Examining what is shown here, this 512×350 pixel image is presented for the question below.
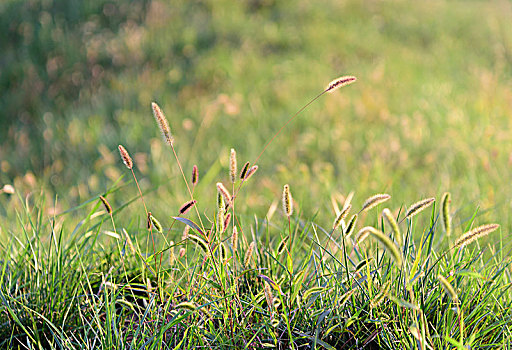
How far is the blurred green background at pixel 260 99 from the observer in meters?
4.17

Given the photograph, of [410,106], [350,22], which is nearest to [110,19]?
[350,22]

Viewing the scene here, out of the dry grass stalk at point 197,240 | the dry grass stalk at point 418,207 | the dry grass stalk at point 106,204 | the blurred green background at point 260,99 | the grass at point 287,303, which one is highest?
the dry grass stalk at point 418,207

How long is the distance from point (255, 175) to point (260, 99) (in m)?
1.66

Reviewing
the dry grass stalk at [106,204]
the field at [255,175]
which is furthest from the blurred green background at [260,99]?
the dry grass stalk at [106,204]

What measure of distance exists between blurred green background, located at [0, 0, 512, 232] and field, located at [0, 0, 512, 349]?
3 centimetres

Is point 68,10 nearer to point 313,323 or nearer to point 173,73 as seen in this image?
point 173,73

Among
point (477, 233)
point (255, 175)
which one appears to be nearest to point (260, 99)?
point (255, 175)

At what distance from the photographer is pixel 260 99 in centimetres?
590

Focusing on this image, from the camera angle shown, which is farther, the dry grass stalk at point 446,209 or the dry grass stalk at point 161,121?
the dry grass stalk at point 161,121

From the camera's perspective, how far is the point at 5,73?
7.05m

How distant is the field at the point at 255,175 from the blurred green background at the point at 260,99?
30mm

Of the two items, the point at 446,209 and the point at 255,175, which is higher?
the point at 446,209

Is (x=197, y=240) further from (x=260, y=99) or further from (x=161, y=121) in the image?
(x=260, y=99)

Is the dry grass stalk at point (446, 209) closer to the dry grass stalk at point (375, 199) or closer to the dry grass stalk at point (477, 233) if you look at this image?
the dry grass stalk at point (477, 233)
